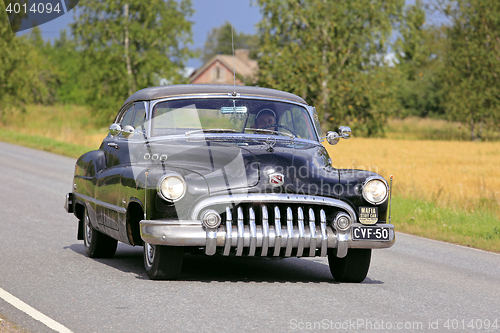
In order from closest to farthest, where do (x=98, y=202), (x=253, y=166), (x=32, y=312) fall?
(x=32, y=312) → (x=253, y=166) → (x=98, y=202)

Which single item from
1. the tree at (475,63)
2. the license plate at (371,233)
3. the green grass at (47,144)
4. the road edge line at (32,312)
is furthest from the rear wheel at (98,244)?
the tree at (475,63)

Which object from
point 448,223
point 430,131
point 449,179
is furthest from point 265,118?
point 430,131

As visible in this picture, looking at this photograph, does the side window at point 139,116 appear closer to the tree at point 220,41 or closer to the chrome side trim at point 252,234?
the chrome side trim at point 252,234

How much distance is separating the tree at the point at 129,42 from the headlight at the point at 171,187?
4598 cm

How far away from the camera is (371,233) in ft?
20.9

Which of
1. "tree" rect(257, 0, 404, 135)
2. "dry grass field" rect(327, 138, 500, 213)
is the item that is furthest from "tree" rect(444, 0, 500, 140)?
"dry grass field" rect(327, 138, 500, 213)

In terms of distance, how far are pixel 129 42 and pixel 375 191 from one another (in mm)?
48394

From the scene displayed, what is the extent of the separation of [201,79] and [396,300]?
333 feet

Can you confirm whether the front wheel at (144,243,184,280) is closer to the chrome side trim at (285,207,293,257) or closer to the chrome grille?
the chrome grille

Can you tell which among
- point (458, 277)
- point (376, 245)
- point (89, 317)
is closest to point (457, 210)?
point (458, 277)

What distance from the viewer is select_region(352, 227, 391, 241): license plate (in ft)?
20.6

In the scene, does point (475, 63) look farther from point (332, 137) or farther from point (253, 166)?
point (253, 166)

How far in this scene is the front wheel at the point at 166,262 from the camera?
6.23 meters

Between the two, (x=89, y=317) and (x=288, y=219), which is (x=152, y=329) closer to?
(x=89, y=317)
